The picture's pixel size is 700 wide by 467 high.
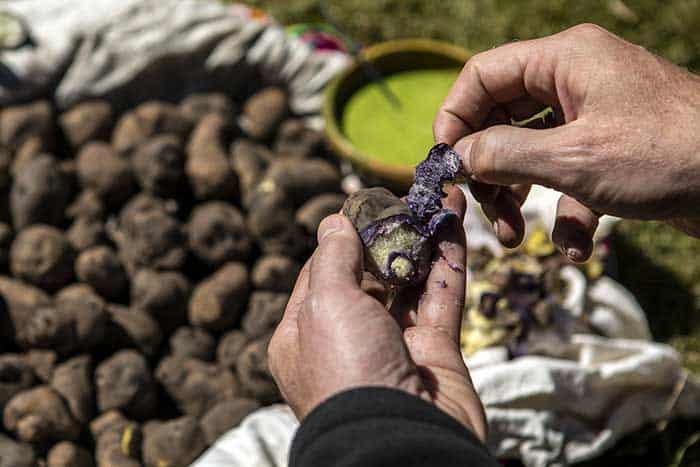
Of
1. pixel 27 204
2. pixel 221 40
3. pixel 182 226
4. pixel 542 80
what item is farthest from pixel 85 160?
pixel 542 80

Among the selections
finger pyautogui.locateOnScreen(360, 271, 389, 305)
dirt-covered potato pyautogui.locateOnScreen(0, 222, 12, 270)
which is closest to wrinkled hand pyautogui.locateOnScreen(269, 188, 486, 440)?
finger pyautogui.locateOnScreen(360, 271, 389, 305)

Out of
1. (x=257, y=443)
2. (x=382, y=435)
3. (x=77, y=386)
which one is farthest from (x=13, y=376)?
(x=382, y=435)

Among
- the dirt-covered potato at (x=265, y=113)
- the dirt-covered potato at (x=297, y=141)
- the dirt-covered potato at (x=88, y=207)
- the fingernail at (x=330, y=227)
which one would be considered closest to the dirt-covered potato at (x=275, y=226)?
the dirt-covered potato at (x=297, y=141)

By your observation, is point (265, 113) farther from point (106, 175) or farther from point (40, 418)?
point (40, 418)

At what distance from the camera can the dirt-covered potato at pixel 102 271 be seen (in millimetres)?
3455

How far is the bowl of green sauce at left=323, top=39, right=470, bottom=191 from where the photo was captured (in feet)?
12.9

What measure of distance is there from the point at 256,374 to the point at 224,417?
0.21m

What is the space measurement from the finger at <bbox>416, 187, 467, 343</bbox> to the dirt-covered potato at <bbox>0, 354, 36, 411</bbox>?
1.91 m

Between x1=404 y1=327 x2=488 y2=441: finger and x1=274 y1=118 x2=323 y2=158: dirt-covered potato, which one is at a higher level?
x1=404 y1=327 x2=488 y2=441: finger

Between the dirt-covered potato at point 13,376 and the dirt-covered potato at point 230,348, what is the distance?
30.9 inches

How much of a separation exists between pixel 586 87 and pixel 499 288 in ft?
4.65

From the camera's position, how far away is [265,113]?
4.12 meters

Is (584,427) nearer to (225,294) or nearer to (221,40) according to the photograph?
(225,294)

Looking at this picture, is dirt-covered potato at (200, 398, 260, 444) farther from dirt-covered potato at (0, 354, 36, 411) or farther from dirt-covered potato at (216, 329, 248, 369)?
dirt-covered potato at (0, 354, 36, 411)
